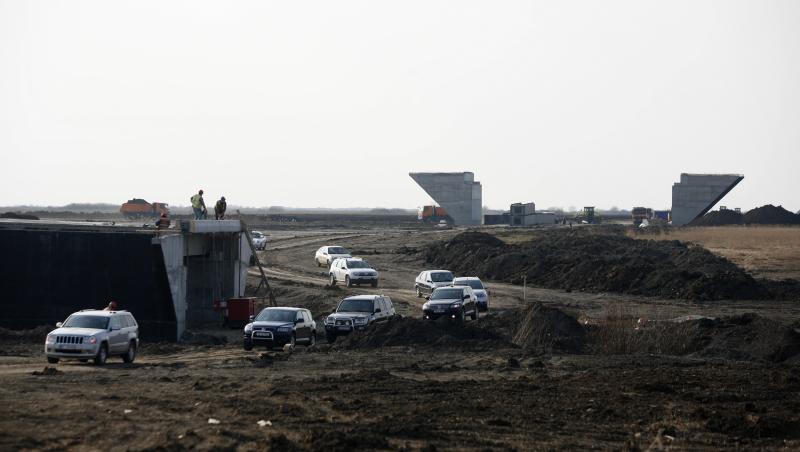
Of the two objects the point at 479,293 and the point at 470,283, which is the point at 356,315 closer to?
the point at 479,293

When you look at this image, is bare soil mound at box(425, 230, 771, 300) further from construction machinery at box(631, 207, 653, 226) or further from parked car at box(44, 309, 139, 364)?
construction machinery at box(631, 207, 653, 226)

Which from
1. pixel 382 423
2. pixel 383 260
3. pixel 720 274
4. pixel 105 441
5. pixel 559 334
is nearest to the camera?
pixel 105 441

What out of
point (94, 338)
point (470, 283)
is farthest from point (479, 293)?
point (94, 338)

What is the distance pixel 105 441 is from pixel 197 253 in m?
25.9

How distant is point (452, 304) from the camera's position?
41562 millimetres

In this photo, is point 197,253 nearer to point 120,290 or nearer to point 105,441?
point 120,290

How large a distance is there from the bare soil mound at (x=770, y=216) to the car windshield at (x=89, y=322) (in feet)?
430

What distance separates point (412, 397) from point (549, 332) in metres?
12.7

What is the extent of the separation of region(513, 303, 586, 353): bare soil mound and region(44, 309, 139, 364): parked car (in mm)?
11977

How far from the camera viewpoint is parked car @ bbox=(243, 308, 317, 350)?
112ft

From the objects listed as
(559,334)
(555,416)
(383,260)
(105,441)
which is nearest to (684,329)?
(559,334)

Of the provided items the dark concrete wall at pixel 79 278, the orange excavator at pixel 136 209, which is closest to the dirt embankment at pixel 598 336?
the dark concrete wall at pixel 79 278

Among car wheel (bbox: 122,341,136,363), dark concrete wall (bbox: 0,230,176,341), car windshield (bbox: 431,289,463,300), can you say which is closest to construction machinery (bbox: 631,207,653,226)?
car windshield (bbox: 431,289,463,300)

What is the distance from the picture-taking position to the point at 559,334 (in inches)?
1393
